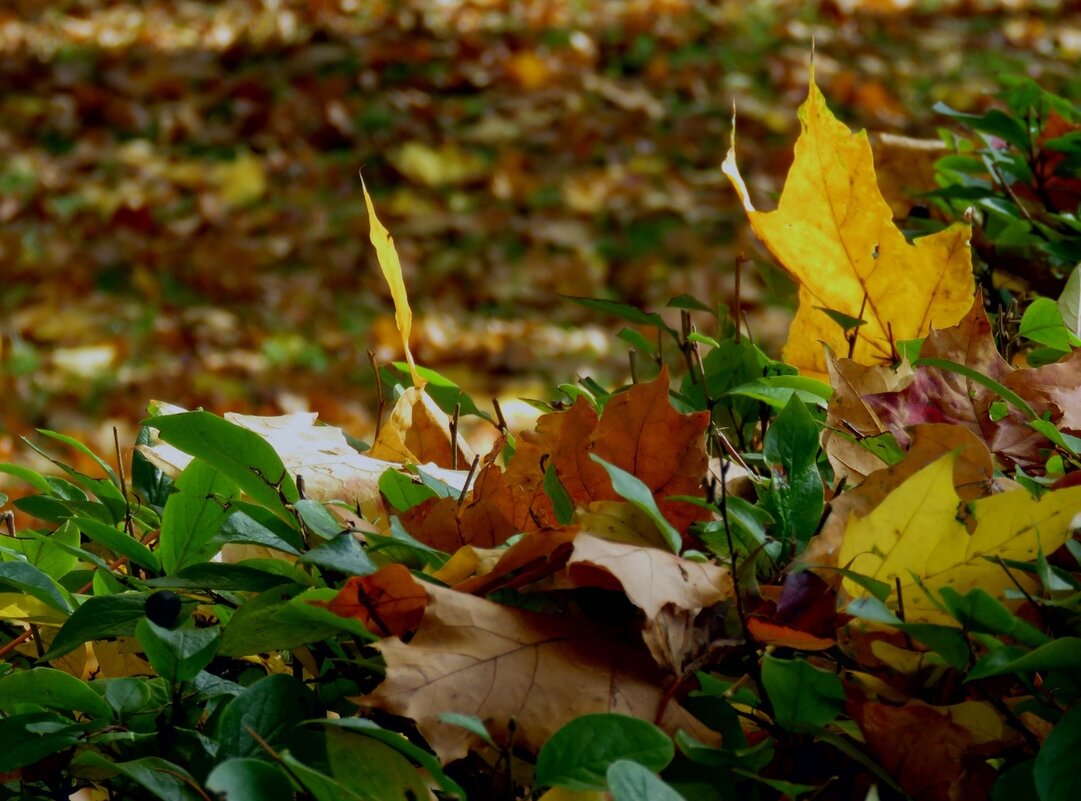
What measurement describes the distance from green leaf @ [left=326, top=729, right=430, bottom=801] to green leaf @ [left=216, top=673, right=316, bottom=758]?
0.17ft

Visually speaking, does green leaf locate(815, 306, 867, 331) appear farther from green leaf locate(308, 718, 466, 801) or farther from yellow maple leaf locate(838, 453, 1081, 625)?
green leaf locate(308, 718, 466, 801)

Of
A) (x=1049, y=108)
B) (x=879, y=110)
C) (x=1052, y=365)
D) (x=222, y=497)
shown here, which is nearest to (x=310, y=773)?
(x=222, y=497)

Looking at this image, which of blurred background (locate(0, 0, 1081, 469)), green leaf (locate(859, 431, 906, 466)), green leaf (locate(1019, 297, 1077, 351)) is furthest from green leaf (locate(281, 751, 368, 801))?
blurred background (locate(0, 0, 1081, 469))

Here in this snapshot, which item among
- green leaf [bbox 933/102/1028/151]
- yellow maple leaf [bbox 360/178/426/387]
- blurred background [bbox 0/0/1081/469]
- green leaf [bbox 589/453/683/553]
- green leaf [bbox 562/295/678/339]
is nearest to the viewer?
green leaf [bbox 589/453/683/553]

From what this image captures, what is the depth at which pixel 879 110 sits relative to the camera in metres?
7.16

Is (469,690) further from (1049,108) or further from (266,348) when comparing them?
(266,348)

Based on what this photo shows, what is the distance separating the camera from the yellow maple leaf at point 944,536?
66 cm

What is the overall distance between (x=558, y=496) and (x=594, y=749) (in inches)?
8.4

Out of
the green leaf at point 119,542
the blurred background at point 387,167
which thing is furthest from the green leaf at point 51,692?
the blurred background at point 387,167

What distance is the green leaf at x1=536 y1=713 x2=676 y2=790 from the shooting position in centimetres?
61

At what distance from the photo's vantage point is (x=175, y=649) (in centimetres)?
70

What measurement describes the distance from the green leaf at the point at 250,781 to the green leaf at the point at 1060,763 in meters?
0.36

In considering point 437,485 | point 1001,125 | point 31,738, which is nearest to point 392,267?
point 437,485

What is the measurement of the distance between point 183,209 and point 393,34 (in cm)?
210
